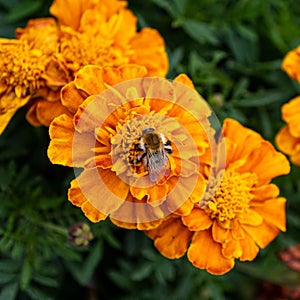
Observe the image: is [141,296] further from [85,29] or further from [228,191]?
[85,29]

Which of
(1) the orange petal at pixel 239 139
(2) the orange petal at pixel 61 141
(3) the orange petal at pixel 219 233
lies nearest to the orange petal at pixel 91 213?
(2) the orange petal at pixel 61 141

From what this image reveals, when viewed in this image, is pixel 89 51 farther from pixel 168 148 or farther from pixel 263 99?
pixel 263 99

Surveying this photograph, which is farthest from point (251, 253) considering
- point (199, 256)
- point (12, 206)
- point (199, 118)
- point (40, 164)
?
point (40, 164)

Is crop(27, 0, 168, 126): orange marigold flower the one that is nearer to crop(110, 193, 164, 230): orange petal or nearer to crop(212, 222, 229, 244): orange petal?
crop(110, 193, 164, 230): orange petal

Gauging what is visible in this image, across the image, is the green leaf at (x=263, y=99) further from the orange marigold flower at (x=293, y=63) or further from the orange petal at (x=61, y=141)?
the orange petal at (x=61, y=141)

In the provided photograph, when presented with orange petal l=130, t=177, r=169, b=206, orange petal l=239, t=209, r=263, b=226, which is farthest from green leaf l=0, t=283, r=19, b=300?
orange petal l=239, t=209, r=263, b=226

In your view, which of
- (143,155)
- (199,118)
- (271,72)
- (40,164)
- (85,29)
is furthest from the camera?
(271,72)

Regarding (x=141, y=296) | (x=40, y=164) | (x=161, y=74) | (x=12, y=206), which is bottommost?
(x=141, y=296)
